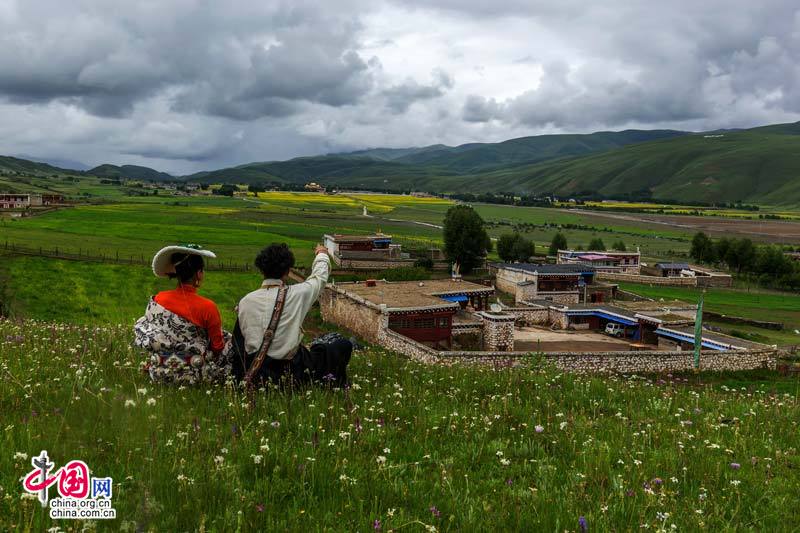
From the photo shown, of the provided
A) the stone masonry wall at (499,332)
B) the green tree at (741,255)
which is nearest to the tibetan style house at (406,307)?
the stone masonry wall at (499,332)

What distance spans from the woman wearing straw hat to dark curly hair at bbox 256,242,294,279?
0.84 metres

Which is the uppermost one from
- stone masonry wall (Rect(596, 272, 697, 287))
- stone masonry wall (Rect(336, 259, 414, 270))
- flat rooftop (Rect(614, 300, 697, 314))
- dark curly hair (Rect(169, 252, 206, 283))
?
dark curly hair (Rect(169, 252, 206, 283))

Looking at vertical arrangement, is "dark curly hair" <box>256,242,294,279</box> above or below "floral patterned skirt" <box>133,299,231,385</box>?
above

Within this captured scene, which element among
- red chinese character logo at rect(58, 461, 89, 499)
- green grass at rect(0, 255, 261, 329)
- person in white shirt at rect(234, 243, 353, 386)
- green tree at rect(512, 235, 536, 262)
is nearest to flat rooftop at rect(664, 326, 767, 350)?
green grass at rect(0, 255, 261, 329)

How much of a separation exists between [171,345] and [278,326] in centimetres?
141

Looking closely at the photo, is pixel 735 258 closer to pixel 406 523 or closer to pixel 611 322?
pixel 611 322

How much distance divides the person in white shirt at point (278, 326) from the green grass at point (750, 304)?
5476cm

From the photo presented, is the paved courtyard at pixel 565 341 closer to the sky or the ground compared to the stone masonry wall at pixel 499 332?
closer to the ground

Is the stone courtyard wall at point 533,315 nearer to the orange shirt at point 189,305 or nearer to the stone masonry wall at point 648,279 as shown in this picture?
the stone masonry wall at point 648,279

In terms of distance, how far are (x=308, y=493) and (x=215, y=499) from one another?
0.73m

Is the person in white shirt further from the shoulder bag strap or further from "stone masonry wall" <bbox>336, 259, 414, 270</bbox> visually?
"stone masonry wall" <bbox>336, 259, 414, 270</bbox>

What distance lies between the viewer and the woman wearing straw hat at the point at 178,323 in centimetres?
744

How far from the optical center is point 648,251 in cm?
11994

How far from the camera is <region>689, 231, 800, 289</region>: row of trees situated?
84.0 meters
